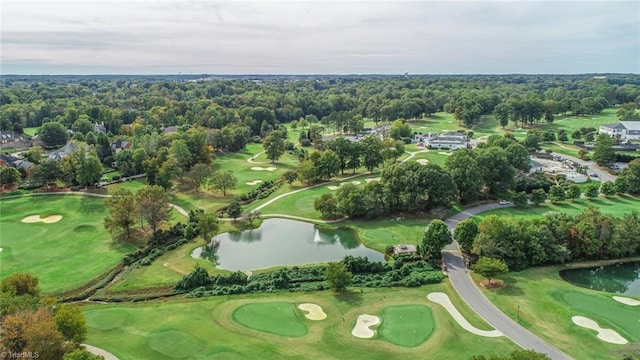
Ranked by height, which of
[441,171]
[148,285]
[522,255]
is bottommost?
[148,285]

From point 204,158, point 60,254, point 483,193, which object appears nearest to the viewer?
point 60,254

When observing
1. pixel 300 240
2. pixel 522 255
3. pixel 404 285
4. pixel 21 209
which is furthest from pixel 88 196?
pixel 522 255

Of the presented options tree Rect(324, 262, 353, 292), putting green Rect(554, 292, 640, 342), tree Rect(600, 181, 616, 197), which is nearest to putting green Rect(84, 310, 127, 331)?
tree Rect(324, 262, 353, 292)

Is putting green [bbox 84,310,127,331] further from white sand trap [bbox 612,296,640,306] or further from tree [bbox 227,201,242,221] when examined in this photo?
white sand trap [bbox 612,296,640,306]

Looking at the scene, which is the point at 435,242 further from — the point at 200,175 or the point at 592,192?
the point at 200,175

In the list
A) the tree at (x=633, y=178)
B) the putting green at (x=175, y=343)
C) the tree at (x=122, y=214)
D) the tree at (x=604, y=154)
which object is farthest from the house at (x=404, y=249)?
the tree at (x=604, y=154)

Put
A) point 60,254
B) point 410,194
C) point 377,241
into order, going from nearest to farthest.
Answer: point 60,254 < point 377,241 < point 410,194

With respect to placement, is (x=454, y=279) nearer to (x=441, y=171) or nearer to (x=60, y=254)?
(x=441, y=171)
